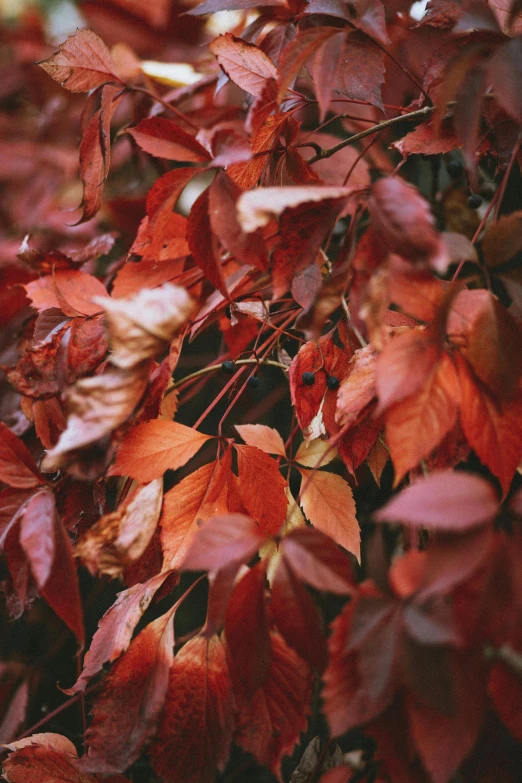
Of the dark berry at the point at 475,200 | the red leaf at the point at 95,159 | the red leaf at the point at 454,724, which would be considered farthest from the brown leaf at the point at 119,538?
the dark berry at the point at 475,200

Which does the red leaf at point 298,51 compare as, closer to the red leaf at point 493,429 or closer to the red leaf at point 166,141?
the red leaf at point 166,141

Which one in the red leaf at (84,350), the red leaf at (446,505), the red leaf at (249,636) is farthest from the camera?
the red leaf at (84,350)

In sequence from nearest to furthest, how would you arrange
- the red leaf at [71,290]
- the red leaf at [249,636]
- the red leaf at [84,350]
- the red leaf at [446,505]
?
the red leaf at [446,505] → the red leaf at [249,636] → the red leaf at [84,350] → the red leaf at [71,290]

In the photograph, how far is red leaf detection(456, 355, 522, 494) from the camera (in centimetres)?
38

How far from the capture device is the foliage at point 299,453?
311mm

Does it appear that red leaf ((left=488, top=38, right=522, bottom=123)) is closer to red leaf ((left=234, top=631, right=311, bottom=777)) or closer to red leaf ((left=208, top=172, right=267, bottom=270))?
red leaf ((left=208, top=172, right=267, bottom=270))

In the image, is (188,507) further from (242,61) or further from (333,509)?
(242,61)

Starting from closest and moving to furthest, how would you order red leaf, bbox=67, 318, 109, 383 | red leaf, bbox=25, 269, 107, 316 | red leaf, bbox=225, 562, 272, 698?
1. red leaf, bbox=225, 562, 272, 698
2. red leaf, bbox=67, 318, 109, 383
3. red leaf, bbox=25, 269, 107, 316

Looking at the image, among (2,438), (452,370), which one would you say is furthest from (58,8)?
(452,370)

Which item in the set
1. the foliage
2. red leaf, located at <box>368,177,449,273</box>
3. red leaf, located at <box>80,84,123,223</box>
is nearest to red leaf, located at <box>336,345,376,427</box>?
the foliage

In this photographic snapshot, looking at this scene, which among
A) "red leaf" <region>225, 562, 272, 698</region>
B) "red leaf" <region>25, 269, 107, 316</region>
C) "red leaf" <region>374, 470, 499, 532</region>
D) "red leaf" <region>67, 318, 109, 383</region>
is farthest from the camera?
"red leaf" <region>25, 269, 107, 316</region>

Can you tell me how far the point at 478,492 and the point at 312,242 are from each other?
0.71ft

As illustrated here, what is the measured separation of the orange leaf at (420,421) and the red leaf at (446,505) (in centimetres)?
4

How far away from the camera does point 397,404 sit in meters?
0.36
